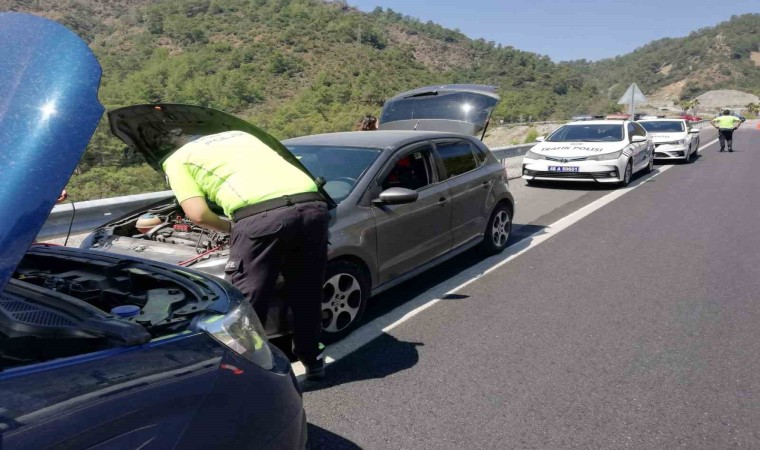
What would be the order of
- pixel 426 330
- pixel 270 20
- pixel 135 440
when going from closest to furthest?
pixel 135 440
pixel 426 330
pixel 270 20

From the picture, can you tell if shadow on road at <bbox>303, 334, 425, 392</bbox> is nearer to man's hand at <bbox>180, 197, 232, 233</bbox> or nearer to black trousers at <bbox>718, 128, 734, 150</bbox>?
man's hand at <bbox>180, 197, 232, 233</bbox>

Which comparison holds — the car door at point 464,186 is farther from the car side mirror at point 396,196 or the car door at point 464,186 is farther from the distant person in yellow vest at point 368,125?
the distant person in yellow vest at point 368,125

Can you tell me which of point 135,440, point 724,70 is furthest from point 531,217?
point 724,70

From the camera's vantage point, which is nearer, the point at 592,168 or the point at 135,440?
the point at 135,440

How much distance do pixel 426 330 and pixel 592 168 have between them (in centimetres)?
867

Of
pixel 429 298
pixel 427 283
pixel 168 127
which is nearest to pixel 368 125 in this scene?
pixel 427 283

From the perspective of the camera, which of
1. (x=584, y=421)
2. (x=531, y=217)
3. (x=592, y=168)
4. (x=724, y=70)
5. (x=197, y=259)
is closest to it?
(x=584, y=421)

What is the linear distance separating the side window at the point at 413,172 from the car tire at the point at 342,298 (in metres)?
0.91

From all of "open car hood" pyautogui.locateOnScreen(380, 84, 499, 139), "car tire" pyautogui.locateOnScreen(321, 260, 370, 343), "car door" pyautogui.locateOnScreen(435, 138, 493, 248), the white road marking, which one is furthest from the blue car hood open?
"open car hood" pyautogui.locateOnScreen(380, 84, 499, 139)

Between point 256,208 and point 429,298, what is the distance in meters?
2.43

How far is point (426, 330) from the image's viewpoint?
4344 mm

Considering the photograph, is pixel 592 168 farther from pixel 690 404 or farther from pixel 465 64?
pixel 465 64

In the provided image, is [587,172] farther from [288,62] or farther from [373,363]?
[288,62]

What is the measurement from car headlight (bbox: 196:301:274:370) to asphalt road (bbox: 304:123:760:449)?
105 centimetres
